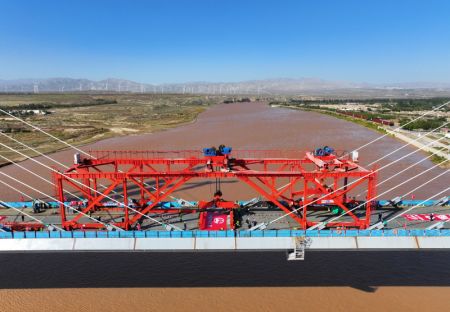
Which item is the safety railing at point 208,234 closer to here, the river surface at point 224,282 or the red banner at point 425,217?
the red banner at point 425,217

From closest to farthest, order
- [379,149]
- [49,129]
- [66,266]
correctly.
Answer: [66,266] < [379,149] < [49,129]

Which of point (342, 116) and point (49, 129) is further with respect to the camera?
point (342, 116)

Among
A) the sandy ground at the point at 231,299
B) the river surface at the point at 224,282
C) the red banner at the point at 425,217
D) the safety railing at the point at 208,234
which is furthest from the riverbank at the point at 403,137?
the sandy ground at the point at 231,299

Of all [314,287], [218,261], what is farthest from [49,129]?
[314,287]

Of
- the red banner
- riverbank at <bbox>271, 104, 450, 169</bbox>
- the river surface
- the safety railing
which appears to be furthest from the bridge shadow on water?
riverbank at <bbox>271, 104, 450, 169</bbox>

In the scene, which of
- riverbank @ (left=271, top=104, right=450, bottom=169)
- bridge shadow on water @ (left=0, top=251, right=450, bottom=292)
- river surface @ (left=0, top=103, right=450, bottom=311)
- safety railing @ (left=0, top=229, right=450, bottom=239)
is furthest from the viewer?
riverbank @ (left=271, top=104, right=450, bottom=169)

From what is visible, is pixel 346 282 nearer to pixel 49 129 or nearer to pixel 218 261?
pixel 218 261

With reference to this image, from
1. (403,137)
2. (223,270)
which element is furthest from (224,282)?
(403,137)

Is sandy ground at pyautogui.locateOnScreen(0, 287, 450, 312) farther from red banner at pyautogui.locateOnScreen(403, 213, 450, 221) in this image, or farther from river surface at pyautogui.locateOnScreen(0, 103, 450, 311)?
red banner at pyautogui.locateOnScreen(403, 213, 450, 221)
